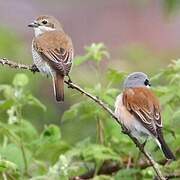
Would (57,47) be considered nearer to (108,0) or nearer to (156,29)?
(156,29)

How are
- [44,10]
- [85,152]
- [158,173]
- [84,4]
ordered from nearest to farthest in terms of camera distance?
[158,173] → [85,152] → [44,10] → [84,4]

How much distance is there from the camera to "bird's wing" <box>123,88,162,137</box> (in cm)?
638

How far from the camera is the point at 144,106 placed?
6.57 m

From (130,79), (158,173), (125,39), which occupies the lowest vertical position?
(158,173)

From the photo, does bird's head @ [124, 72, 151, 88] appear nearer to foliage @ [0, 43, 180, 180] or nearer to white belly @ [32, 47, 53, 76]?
foliage @ [0, 43, 180, 180]

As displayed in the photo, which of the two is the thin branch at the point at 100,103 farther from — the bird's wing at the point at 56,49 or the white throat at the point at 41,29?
the white throat at the point at 41,29

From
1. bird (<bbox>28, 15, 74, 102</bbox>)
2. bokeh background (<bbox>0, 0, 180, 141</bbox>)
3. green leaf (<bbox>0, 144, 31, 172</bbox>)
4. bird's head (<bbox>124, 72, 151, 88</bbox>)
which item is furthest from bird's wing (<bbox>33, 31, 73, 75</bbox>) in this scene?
bokeh background (<bbox>0, 0, 180, 141</bbox>)

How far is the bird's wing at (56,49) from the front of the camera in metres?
6.84

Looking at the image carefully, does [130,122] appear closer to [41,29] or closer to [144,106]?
[144,106]

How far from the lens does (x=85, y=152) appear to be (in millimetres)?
6680

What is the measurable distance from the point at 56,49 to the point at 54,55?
0.36 ft

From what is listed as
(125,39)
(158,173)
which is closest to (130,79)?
(158,173)

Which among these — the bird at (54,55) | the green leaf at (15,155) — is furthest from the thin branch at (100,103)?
the green leaf at (15,155)

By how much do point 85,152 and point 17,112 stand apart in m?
0.67
